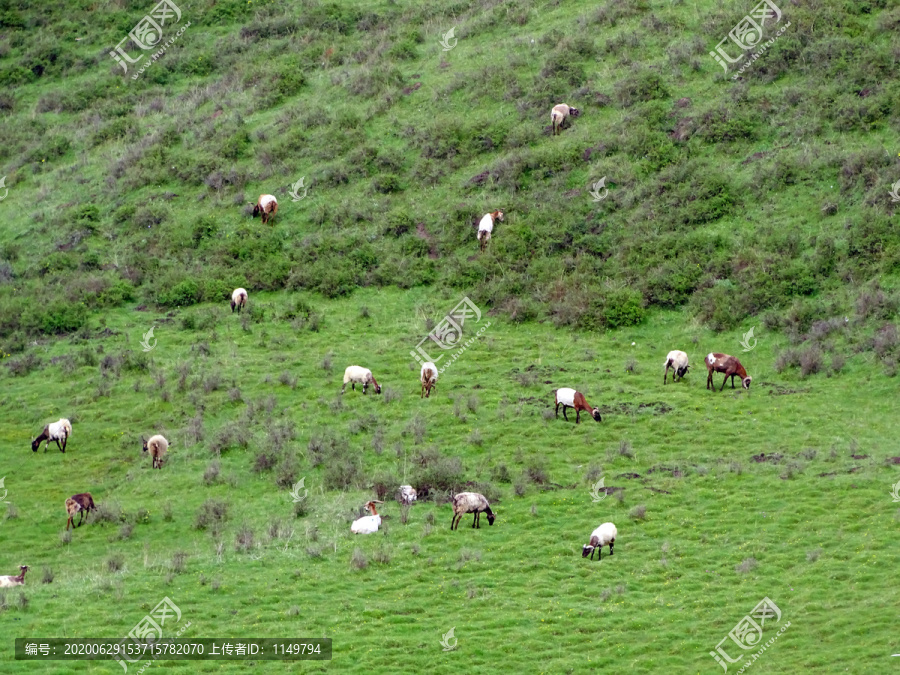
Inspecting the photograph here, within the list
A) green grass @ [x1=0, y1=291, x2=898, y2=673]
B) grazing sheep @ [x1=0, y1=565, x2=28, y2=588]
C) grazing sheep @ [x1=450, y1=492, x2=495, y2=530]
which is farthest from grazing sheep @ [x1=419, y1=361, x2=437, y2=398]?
grazing sheep @ [x1=0, y1=565, x2=28, y2=588]

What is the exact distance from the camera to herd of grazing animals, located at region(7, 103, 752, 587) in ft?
78.3

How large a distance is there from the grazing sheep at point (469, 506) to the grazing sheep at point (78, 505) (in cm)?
941

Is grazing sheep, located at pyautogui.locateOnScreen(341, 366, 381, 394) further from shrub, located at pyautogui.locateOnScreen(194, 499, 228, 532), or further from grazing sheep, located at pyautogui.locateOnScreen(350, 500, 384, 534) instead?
grazing sheep, located at pyautogui.locateOnScreen(350, 500, 384, 534)

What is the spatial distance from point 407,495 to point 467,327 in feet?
42.5

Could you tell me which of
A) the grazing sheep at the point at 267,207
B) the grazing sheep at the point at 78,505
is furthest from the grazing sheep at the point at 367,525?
the grazing sheep at the point at 267,207

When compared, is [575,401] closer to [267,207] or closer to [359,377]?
[359,377]

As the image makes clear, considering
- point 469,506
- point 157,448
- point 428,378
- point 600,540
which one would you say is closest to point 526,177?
point 428,378

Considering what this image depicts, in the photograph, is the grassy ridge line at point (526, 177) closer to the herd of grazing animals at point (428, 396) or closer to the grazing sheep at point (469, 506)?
the herd of grazing animals at point (428, 396)

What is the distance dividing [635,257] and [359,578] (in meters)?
20.4

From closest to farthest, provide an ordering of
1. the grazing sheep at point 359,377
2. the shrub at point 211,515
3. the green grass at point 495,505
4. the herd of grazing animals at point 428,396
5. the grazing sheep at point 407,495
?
the green grass at point 495,505 < the herd of grazing animals at point 428,396 < the shrub at point 211,515 < the grazing sheep at point 407,495 < the grazing sheep at point 359,377

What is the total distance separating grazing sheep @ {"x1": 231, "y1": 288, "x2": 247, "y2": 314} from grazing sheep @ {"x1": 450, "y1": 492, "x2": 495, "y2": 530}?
1828 centimetres

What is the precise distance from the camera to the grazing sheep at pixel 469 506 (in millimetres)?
25016

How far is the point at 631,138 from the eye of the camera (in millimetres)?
44031

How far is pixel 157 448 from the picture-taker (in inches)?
1203
